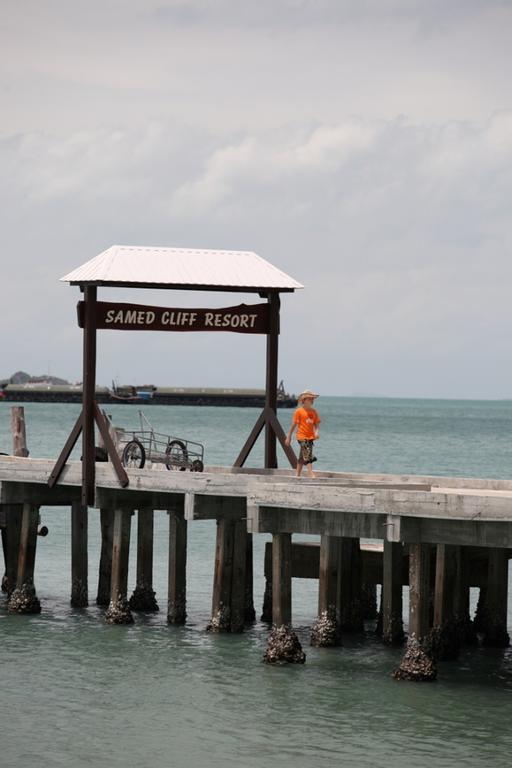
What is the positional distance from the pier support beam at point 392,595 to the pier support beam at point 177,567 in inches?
146

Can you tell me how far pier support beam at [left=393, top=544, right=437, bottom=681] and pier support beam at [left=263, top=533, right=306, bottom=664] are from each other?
1775mm

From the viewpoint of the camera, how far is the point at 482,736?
66.7ft

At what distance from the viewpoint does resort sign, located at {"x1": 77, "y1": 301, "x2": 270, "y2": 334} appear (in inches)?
1070

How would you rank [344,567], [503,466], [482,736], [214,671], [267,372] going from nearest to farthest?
[482,736], [214,671], [344,567], [267,372], [503,466]

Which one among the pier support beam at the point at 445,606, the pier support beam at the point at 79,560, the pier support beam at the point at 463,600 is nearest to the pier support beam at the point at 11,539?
the pier support beam at the point at 79,560

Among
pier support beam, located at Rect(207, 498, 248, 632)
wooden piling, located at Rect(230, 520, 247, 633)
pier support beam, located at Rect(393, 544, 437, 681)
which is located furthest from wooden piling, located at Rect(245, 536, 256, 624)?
pier support beam, located at Rect(393, 544, 437, 681)

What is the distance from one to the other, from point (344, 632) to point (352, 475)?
318 centimetres

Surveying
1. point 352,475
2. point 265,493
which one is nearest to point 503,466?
point 352,475

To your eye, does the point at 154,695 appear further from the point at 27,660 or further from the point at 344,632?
the point at 344,632

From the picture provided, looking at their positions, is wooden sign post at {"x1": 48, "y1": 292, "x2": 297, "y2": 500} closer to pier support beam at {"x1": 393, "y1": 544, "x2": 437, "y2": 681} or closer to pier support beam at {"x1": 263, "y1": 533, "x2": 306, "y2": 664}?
pier support beam at {"x1": 263, "y1": 533, "x2": 306, "y2": 664}

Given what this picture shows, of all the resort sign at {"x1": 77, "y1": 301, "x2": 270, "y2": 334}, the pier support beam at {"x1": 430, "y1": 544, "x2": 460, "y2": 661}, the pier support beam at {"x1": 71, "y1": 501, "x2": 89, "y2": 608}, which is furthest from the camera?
the pier support beam at {"x1": 71, "y1": 501, "x2": 89, "y2": 608}

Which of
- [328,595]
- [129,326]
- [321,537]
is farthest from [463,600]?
[129,326]

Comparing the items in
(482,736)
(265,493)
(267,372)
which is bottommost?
(482,736)

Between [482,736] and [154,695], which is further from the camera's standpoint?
[154,695]
